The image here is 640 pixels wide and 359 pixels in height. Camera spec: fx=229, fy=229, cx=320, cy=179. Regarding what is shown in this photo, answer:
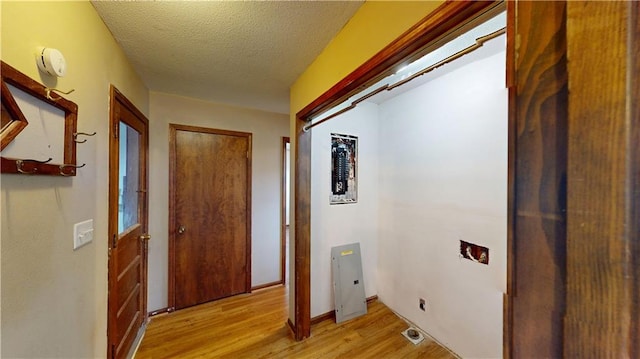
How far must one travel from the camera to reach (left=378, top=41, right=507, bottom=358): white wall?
158cm

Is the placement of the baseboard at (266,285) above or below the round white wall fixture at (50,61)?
below

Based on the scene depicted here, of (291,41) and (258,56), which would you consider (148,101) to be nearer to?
(258,56)

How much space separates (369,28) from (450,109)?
1124 mm

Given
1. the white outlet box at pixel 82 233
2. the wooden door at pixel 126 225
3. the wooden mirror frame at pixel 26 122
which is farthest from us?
the wooden door at pixel 126 225

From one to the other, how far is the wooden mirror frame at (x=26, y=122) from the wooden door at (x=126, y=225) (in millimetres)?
421

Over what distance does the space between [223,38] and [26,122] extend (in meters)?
1.02

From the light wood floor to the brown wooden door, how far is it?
27 centimetres

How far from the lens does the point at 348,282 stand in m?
2.36

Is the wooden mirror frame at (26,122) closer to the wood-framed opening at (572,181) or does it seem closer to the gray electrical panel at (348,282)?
the wood-framed opening at (572,181)

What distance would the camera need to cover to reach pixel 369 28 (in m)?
1.14

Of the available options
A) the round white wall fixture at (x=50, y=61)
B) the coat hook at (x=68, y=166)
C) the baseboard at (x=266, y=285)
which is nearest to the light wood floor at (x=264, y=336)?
the baseboard at (x=266, y=285)

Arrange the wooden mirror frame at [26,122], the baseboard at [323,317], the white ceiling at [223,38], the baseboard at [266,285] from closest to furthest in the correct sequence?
1. the wooden mirror frame at [26,122]
2. the white ceiling at [223,38]
3. the baseboard at [323,317]
4. the baseboard at [266,285]

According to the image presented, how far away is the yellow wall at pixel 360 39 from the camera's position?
3.02ft

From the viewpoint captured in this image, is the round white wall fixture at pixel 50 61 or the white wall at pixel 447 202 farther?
the white wall at pixel 447 202
